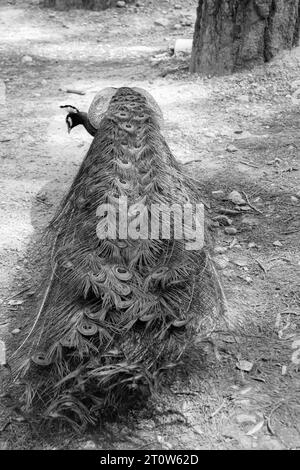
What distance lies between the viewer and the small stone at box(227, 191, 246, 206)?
4.85 m

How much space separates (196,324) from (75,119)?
9.80 ft

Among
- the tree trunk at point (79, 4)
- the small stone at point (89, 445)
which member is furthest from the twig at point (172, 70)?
the small stone at point (89, 445)

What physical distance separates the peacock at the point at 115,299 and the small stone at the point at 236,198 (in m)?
0.85

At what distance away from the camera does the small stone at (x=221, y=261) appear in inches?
162

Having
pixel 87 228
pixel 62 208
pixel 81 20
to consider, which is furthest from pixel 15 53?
pixel 87 228

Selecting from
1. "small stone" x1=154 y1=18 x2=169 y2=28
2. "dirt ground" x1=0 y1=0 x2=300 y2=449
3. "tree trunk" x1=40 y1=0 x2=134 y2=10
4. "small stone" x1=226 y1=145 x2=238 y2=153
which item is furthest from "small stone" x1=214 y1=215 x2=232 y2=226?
"tree trunk" x1=40 y1=0 x2=134 y2=10

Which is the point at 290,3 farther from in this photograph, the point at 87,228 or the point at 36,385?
the point at 36,385

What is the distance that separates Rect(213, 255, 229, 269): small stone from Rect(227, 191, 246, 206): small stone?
0.73m

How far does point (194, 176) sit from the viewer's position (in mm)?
5281

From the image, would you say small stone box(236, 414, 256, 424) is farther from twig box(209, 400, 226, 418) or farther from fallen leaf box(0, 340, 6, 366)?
fallen leaf box(0, 340, 6, 366)

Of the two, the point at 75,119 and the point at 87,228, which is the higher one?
the point at 87,228

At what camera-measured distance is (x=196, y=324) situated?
308 cm

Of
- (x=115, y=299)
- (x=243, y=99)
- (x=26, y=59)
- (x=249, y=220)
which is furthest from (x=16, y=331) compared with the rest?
(x=26, y=59)

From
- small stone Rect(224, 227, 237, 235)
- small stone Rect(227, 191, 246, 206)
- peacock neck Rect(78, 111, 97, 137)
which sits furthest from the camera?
peacock neck Rect(78, 111, 97, 137)
